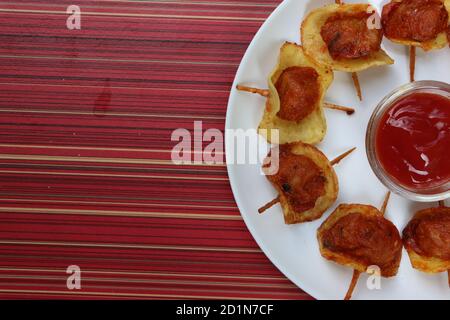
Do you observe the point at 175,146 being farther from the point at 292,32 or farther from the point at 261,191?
the point at 292,32

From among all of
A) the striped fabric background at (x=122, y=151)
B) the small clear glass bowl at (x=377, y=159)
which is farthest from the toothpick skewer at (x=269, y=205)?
the small clear glass bowl at (x=377, y=159)

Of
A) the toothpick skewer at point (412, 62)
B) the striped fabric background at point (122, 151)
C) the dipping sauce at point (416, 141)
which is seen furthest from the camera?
the striped fabric background at point (122, 151)

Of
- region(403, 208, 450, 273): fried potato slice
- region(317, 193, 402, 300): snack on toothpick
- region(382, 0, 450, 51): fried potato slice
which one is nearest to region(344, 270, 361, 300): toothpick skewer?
region(317, 193, 402, 300): snack on toothpick

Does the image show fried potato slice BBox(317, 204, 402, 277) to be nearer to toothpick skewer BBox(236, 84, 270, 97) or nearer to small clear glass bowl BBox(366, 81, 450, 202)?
small clear glass bowl BBox(366, 81, 450, 202)

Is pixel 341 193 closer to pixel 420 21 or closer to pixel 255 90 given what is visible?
pixel 255 90

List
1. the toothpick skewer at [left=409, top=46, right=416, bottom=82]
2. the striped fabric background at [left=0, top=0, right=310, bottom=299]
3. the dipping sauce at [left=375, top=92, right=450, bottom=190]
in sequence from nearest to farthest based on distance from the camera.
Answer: the dipping sauce at [left=375, top=92, right=450, bottom=190]
the toothpick skewer at [left=409, top=46, right=416, bottom=82]
the striped fabric background at [left=0, top=0, right=310, bottom=299]

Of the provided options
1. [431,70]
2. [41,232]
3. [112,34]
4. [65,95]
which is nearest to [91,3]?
[112,34]

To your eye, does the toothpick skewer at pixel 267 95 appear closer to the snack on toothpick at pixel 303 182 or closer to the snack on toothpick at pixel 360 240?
the snack on toothpick at pixel 303 182
